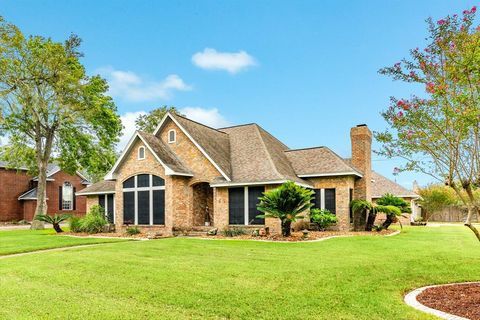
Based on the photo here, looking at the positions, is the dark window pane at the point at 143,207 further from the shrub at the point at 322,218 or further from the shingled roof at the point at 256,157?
the shrub at the point at 322,218

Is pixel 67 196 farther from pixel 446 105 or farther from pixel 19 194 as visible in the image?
pixel 446 105

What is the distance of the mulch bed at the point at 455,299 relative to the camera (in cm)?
643

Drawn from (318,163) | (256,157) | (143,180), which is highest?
(256,157)

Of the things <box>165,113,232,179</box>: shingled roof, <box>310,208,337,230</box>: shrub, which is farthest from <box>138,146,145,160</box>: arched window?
<box>310,208,337,230</box>: shrub

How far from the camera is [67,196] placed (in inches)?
1796

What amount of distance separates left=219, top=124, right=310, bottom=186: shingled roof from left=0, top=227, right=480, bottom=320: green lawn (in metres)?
7.19

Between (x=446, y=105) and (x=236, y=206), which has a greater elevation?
(x=446, y=105)

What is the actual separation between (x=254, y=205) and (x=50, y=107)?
1974 cm

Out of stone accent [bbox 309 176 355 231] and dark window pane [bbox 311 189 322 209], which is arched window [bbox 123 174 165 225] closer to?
dark window pane [bbox 311 189 322 209]

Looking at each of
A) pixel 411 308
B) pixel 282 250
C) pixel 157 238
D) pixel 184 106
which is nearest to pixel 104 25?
pixel 157 238

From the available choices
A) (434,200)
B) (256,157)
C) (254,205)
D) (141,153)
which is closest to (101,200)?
(141,153)

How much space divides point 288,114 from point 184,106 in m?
27.5

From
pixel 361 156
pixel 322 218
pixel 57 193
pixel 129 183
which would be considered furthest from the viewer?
pixel 57 193

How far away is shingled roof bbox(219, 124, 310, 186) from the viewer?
20823mm
